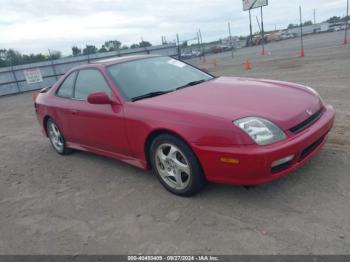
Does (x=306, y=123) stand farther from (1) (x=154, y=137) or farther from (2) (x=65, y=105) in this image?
(2) (x=65, y=105)

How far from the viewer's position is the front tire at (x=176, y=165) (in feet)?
10.8

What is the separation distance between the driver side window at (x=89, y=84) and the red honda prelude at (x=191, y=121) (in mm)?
14

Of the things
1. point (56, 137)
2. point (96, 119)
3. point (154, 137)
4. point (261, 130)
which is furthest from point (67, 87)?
point (261, 130)

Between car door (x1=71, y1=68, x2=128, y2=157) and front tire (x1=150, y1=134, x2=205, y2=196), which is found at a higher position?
car door (x1=71, y1=68, x2=128, y2=157)

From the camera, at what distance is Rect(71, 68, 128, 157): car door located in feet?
13.1

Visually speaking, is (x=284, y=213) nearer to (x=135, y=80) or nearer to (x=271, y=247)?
(x=271, y=247)

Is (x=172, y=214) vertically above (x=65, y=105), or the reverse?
(x=65, y=105)

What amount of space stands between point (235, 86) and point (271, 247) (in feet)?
6.50

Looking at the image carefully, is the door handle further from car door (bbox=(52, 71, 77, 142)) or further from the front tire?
the front tire

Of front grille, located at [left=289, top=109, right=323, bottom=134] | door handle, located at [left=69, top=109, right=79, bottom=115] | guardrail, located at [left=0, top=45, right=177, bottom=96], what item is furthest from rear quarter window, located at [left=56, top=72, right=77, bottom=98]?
guardrail, located at [left=0, top=45, right=177, bottom=96]

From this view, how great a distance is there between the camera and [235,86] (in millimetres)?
3969

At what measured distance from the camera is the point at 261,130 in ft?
9.82

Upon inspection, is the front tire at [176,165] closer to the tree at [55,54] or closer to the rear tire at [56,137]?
the rear tire at [56,137]

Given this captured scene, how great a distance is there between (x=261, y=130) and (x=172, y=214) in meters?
1.18
